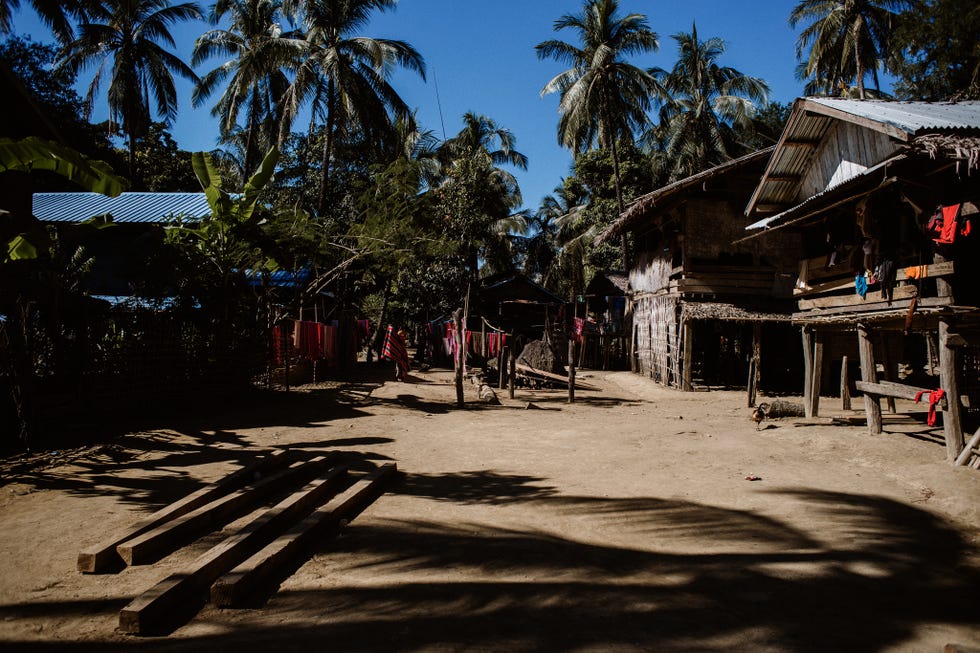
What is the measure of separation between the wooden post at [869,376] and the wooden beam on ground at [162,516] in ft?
28.0

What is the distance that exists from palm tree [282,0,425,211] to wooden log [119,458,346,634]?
16.7m

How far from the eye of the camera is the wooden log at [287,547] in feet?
11.1

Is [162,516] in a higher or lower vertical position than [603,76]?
lower

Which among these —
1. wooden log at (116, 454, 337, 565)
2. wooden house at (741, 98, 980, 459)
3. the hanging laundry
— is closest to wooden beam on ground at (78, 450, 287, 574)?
wooden log at (116, 454, 337, 565)

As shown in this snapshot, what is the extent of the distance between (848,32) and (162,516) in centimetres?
3090

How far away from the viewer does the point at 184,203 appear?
18531 mm

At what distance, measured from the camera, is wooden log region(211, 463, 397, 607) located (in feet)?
11.1

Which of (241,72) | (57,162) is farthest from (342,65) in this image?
(57,162)

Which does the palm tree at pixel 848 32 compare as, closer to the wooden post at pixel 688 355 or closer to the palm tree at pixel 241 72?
the wooden post at pixel 688 355

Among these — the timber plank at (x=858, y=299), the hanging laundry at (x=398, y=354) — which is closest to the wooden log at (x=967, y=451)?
the timber plank at (x=858, y=299)

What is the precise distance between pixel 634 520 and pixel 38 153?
6.23 meters

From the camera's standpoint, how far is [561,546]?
15.1 feet

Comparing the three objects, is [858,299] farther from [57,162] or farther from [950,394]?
[57,162]

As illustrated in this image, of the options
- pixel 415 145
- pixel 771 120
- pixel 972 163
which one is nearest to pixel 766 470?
pixel 972 163
